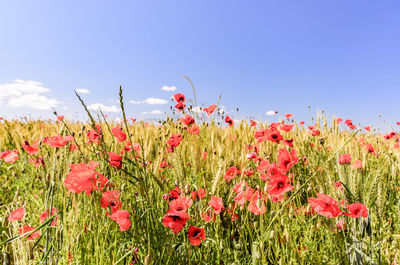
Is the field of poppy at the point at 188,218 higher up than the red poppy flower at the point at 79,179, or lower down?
lower down

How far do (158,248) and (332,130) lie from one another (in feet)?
6.31

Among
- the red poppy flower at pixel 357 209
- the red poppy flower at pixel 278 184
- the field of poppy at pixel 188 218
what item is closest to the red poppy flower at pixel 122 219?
the field of poppy at pixel 188 218

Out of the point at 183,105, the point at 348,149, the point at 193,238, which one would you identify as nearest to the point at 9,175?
the point at 183,105

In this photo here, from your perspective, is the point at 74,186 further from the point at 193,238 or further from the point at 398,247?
the point at 398,247

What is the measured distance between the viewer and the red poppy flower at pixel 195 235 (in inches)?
30.1

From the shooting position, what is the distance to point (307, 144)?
2.09 metres

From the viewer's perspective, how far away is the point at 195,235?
2.62ft

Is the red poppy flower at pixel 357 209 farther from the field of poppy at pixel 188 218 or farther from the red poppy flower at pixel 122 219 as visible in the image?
the red poppy flower at pixel 122 219

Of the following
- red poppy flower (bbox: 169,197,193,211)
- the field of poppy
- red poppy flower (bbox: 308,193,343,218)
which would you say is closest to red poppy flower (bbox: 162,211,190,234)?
the field of poppy

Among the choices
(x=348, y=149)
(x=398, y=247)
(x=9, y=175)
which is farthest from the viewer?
(x=9, y=175)

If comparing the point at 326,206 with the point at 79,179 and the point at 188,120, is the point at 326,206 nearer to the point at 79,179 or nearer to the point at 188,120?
the point at 79,179

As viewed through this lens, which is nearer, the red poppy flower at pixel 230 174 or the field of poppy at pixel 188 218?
the field of poppy at pixel 188 218

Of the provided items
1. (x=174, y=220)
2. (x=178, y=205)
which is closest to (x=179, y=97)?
(x=178, y=205)

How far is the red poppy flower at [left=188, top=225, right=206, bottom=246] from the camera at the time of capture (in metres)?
0.76
